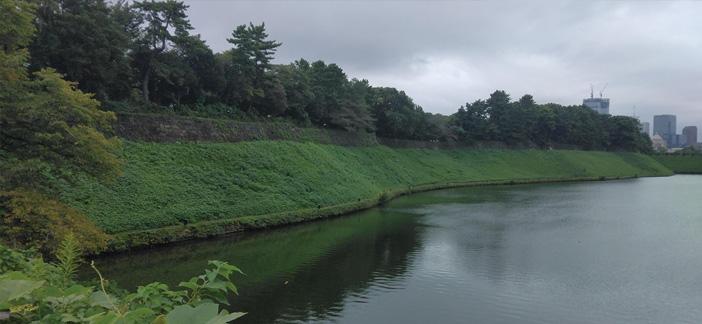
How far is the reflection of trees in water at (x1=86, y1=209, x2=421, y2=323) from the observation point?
33.2 feet

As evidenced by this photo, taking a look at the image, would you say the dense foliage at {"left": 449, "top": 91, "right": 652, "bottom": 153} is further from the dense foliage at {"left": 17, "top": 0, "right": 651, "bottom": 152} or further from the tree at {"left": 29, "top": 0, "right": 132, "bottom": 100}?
the tree at {"left": 29, "top": 0, "right": 132, "bottom": 100}

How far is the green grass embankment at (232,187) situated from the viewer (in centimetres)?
1553

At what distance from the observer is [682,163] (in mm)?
71750

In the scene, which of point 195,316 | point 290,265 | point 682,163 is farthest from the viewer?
point 682,163

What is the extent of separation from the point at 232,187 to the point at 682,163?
3164 inches

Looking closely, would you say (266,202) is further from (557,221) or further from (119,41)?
(557,221)

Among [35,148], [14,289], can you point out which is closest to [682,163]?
[35,148]

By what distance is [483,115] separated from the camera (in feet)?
193

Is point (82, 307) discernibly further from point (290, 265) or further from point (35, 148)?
point (290, 265)

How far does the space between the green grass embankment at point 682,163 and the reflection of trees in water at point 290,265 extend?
7326 centimetres

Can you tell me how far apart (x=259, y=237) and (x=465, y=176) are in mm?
31549

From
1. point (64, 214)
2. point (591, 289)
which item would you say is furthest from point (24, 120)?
point (591, 289)

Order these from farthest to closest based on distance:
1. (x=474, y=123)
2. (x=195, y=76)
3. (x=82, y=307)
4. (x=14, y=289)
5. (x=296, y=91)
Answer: (x=474, y=123) → (x=296, y=91) → (x=195, y=76) → (x=82, y=307) → (x=14, y=289)

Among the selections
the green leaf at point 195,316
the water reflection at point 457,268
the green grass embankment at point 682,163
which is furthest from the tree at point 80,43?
the green grass embankment at point 682,163
